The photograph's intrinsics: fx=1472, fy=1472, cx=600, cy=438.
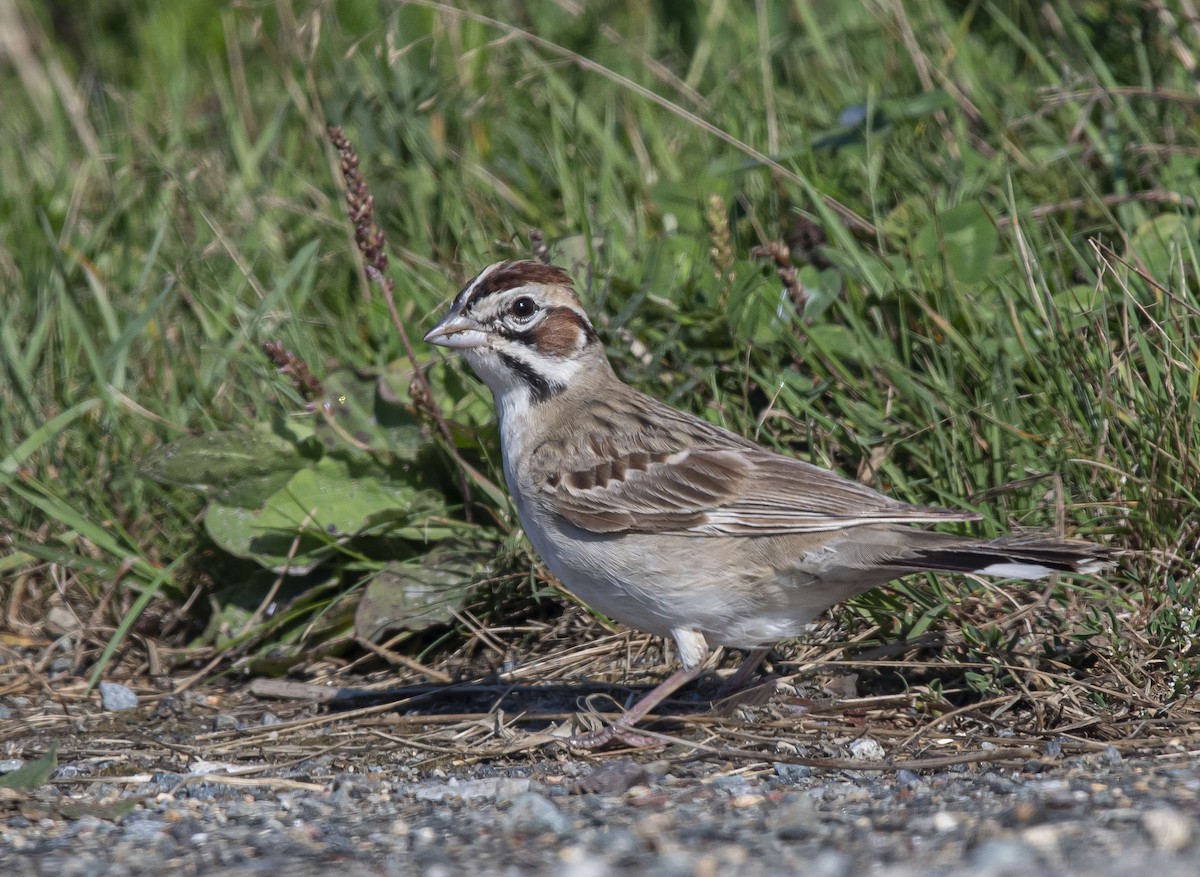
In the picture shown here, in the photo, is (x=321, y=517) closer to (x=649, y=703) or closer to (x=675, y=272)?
(x=649, y=703)

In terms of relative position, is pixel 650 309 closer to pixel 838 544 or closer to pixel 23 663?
pixel 838 544

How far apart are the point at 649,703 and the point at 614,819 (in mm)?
1043

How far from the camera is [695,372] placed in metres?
5.32

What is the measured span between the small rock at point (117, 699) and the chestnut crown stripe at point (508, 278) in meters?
1.82

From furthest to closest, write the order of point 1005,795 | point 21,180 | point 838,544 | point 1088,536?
1. point 21,180
2. point 1088,536
3. point 838,544
4. point 1005,795

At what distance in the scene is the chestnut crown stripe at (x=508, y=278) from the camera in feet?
15.4

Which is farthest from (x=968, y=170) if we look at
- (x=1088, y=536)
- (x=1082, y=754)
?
(x=1082, y=754)

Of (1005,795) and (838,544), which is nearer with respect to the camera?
(1005,795)

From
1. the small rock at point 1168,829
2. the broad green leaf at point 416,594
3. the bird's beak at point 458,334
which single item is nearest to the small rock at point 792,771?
the small rock at point 1168,829

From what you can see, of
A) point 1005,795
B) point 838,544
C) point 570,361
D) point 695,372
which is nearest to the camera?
point 1005,795

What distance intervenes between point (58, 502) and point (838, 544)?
9.94ft

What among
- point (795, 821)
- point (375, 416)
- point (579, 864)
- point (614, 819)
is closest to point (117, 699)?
point (375, 416)

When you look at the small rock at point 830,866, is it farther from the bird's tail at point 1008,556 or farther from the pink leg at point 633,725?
the pink leg at point 633,725

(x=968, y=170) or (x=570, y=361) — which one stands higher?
(x=968, y=170)
